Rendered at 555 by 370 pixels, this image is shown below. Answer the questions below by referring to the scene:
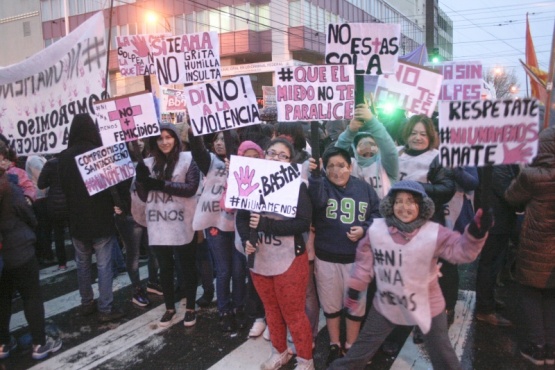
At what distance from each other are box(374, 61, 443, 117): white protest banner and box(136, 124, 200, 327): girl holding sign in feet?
7.02

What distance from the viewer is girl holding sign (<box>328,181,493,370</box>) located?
298 cm

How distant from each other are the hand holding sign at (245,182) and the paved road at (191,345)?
156cm

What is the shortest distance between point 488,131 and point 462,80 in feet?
11.3

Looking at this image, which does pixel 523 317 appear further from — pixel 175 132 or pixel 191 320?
pixel 175 132

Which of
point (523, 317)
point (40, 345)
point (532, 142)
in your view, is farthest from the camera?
point (40, 345)

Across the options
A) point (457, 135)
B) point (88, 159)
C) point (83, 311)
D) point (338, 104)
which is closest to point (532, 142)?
point (457, 135)

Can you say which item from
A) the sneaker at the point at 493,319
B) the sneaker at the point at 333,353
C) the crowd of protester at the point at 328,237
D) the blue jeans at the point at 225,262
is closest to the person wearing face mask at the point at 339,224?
the crowd of protester at the point at 328,237

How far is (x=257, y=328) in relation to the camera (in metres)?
4.55

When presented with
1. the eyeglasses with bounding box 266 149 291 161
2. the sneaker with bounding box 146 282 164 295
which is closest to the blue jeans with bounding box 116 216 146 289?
the sneaker with bounding box 146 282 164 295

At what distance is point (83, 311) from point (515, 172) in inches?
191

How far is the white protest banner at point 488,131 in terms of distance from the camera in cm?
278

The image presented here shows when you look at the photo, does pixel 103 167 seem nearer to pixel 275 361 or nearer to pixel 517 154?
pixel 275 361

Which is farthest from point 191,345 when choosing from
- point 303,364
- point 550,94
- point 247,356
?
point 550,94

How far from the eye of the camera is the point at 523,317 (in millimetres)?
3865
